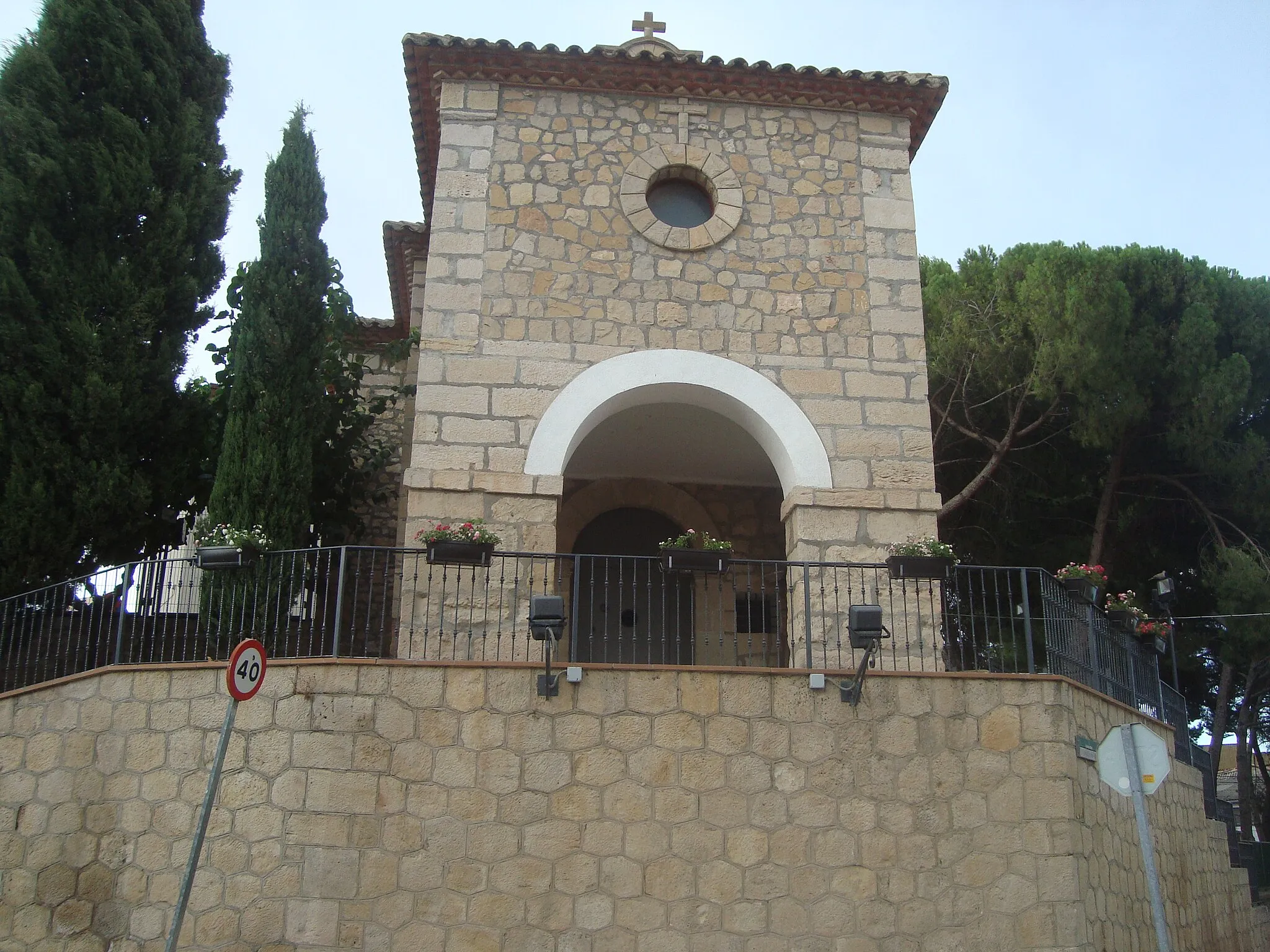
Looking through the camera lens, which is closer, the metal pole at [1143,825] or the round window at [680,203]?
the metal pole at [1143,825]

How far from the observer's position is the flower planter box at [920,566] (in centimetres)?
891

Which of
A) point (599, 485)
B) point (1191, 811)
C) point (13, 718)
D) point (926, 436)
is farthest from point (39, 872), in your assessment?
point (1191, 811)

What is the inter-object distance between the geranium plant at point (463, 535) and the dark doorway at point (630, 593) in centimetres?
296

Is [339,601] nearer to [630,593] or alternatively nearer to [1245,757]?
[630,593]

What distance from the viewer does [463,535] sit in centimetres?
859

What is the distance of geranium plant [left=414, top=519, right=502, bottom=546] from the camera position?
855 centimetres

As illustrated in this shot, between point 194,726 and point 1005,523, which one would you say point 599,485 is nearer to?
point 194,726

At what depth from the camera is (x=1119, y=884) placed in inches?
342

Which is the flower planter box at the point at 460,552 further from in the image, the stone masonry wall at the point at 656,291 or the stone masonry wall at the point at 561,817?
the stone masonry wall at the point at 561,817

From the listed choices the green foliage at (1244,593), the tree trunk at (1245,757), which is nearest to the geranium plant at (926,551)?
the green foliage at (1244,593)

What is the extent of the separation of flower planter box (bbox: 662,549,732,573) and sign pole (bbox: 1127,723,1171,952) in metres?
3.02

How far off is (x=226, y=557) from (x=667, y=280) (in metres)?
4.49

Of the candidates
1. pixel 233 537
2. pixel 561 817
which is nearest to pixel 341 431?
pixel 233 537

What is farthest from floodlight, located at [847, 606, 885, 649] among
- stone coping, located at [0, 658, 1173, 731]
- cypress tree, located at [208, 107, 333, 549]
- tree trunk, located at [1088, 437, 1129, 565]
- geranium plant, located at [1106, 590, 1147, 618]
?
tree trunk, located at [1088, 437, 1129, 565]
